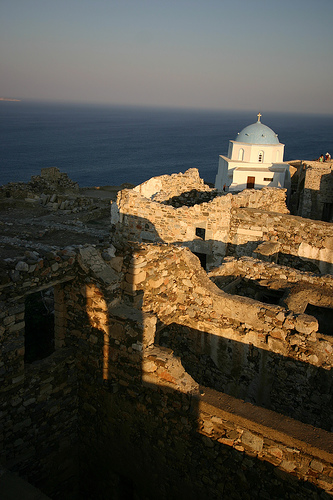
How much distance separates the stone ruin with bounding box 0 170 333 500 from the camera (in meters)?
6.10

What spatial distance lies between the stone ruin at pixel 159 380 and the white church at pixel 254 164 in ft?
90.6

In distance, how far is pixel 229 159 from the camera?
4056 centimetres

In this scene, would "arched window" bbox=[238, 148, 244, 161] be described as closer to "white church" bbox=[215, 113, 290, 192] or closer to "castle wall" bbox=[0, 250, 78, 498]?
"white church" bbox=[215, 113, 290, 192]

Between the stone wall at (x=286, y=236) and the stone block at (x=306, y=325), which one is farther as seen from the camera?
the stone wall at (x=286, y=236)

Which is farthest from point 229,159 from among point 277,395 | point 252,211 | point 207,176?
point 207,176

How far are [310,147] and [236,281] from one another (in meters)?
128

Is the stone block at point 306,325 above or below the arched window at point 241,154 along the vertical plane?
below

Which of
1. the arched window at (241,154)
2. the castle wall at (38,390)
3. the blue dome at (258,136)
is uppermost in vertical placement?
the blue dome at (258,136)

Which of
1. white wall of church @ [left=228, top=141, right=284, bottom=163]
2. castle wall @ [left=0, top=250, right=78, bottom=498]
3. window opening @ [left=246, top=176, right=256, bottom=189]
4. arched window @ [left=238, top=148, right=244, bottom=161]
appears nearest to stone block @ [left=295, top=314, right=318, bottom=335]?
castle wall @ [left=0, top=250, right=78, bottom=498]

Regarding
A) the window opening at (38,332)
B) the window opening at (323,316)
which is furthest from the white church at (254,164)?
the window opening at (38,332)

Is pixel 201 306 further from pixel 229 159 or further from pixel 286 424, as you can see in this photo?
pixel 229 159

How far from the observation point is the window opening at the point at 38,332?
8734 millimetres

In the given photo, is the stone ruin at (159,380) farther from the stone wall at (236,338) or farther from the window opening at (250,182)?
the window opening at (250,182)

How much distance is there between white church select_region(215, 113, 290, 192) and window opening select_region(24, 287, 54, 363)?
2762cm
